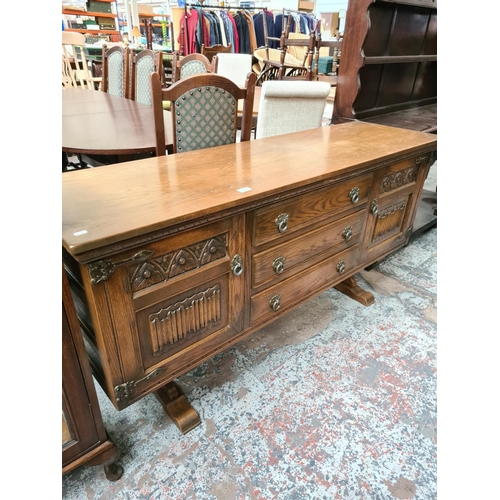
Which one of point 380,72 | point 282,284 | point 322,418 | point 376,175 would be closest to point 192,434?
point 322,418

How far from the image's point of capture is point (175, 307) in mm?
1032

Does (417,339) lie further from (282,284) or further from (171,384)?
(171,384)

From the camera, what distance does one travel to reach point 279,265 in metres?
1.30

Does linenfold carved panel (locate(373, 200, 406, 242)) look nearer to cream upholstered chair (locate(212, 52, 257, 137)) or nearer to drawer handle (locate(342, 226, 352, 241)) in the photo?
drawer handle (locate(342, 226, 352, 241))

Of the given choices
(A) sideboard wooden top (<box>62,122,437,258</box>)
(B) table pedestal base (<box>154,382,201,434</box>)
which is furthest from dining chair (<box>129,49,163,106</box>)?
(B) table pedestal base (<box>154,382,201,434</box>)

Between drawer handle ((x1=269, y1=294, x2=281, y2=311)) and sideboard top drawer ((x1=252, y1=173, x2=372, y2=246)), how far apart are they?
10.5 inches

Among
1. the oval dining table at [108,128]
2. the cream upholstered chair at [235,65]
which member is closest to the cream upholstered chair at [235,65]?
the cream upholstered chair at [235,65]

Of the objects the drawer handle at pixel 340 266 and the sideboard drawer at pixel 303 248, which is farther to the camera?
the drawer handle at pixel 340 266

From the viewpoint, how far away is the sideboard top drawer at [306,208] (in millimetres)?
1157

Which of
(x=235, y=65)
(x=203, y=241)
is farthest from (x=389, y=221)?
(x=235, y=65)

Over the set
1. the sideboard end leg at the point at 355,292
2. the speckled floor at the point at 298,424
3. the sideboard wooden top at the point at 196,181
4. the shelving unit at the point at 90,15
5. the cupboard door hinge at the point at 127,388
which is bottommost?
the speckled floor at the point at 298,424

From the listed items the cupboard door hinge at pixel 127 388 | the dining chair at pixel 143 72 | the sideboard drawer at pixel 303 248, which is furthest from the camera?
the dining chair at pixel 143 72

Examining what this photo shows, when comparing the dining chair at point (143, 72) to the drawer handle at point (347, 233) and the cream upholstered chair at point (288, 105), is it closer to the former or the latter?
the cream upholstered chair at point (288, 105)

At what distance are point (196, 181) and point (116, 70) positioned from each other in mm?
2915
